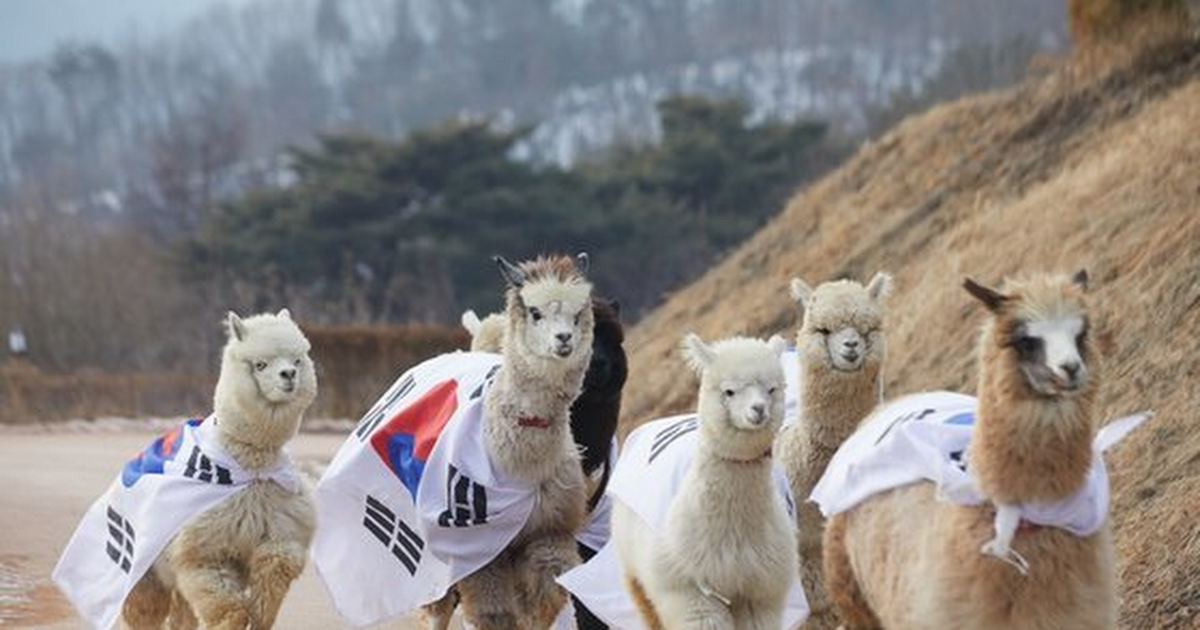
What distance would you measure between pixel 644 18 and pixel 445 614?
13455 cm

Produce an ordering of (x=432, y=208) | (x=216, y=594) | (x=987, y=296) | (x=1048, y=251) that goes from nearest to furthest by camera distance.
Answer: (x=987, y=296) < (x=216, y=594) < (x=1048, y=251) < (x=432, y=208)

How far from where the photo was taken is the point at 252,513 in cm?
1019

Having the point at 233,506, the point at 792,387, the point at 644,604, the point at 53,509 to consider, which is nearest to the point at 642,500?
the point at 644,604

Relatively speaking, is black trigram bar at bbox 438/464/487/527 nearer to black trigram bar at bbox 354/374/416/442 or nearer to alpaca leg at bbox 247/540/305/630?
alpaca leg at bbox 247/540/305/630

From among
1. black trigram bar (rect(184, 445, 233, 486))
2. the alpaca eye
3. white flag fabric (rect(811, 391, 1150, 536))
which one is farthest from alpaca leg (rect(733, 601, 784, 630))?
black trigram bar (rect(184, 445, 233, 486))

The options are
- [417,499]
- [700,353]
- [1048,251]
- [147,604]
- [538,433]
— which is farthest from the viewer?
[1048,251]

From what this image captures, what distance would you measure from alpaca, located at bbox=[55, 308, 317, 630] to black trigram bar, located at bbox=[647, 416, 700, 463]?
168cm

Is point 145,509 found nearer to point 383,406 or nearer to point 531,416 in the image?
point 383,406

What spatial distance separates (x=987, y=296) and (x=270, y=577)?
3.87 m

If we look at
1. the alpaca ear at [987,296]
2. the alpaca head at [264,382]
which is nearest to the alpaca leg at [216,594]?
the alpaca head at [264,382]

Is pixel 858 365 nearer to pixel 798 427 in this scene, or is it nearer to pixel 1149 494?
pixel 798 427

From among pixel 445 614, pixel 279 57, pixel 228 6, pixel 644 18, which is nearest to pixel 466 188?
pixel 445 614

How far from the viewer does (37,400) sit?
30.7m

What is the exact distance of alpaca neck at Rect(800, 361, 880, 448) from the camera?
10.6 metres
